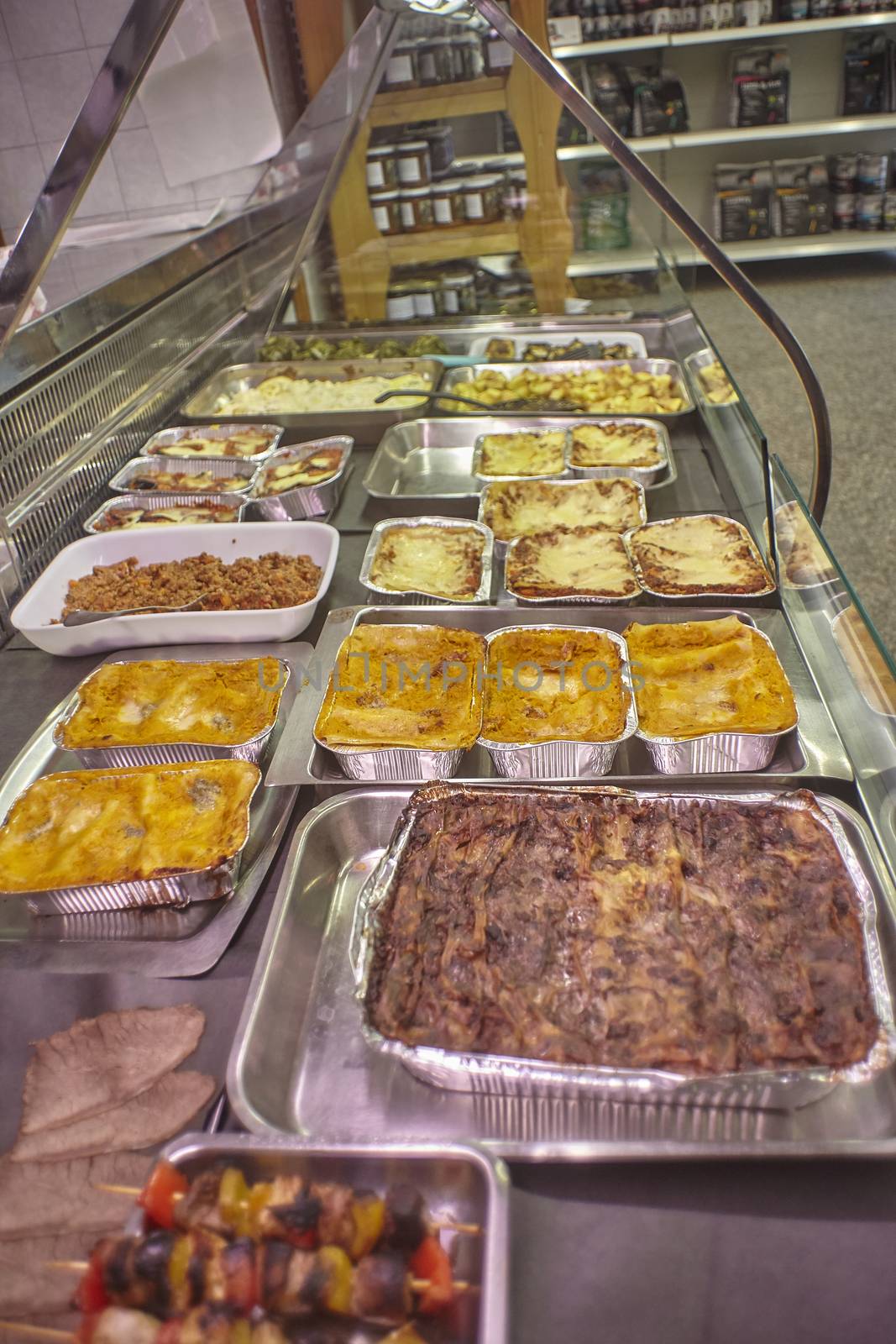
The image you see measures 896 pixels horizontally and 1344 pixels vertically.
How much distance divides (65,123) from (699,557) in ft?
18.9

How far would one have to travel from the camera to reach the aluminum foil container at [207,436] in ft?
9.18

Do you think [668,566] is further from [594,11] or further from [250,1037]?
[594,11]

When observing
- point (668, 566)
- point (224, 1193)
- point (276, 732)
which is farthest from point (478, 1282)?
point (668, 566)

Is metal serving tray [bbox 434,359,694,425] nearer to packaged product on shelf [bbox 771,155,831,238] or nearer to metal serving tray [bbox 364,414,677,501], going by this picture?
metal serving tray [bbox 364,414,677,501]

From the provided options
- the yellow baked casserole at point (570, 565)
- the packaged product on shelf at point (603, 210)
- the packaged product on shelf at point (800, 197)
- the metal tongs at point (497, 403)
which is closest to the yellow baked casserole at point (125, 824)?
the yellow baked casserole at point (570, 565)

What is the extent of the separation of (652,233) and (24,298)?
3234mm

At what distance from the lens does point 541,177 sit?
3.68 m

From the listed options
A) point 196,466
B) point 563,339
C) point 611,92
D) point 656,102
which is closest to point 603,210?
point 563,339

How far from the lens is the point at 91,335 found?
265 centimetres

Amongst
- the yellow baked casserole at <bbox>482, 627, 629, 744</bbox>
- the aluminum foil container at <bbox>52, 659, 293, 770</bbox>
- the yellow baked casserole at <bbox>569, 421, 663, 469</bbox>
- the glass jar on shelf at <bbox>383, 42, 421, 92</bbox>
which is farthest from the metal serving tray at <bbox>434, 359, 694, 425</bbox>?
the aluminum foil container at <bbox>52, 659, 293, 770</bbox>

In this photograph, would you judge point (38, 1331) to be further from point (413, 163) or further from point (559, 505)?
point (413, 163)

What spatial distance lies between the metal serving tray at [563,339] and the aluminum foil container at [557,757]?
2.37 meters

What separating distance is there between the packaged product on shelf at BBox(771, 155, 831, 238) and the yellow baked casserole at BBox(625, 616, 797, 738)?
8297 millimetres

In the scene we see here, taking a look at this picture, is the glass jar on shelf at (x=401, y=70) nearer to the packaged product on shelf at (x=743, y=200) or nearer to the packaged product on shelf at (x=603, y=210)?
the packaged product on shelf at (x=603, y=210)
